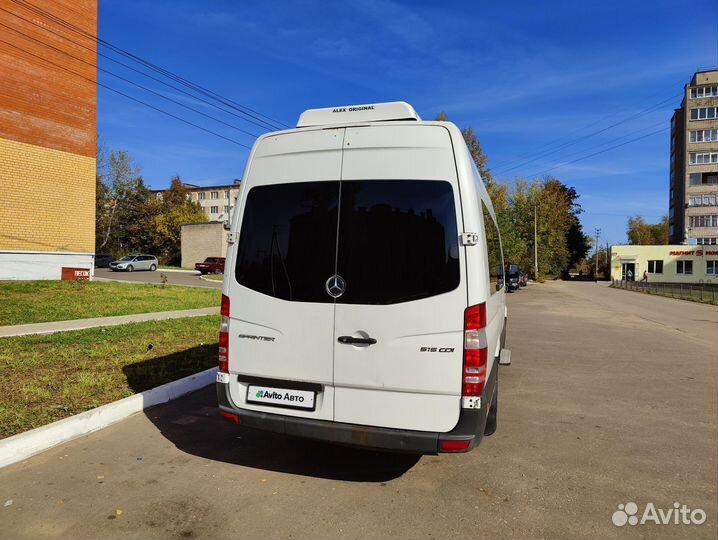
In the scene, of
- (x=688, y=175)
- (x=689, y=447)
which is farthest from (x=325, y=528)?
(x=688, y=175)

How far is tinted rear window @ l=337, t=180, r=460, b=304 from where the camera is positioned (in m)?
3.26

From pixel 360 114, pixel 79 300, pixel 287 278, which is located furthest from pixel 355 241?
pixel 79 300

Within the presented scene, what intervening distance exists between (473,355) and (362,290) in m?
0.87

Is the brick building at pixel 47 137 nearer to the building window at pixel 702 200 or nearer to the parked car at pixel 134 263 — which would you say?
the parked car at pixel 134 263

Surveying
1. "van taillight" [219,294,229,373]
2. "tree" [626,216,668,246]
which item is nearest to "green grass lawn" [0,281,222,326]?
"van taillight" [219,294,229,373]

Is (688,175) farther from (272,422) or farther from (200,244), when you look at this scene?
(272,422)

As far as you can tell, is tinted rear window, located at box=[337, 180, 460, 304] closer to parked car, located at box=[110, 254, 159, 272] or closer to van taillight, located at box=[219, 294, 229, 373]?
van taillight, located at box=[219, 294, 229, 373]

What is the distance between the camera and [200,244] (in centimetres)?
4947

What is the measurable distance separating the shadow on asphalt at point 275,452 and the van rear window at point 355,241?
1.45 meters

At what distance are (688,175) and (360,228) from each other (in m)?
76.9

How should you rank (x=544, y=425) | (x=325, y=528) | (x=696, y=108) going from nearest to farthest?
(x=325, y=528), (x=544, y=425), (x=696, y=108)

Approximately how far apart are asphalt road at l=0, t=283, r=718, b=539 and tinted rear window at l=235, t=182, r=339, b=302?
1.46 meters

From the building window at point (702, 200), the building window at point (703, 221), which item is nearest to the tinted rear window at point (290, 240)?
the building window at point (703, 221)

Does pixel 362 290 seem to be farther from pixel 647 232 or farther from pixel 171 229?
pixel 647 232
